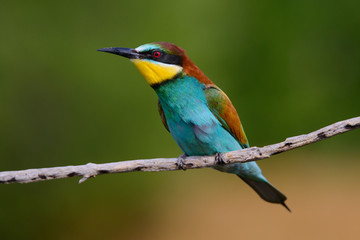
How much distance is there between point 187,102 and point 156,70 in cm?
24

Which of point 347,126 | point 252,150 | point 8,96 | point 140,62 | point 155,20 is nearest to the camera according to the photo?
point 347,126

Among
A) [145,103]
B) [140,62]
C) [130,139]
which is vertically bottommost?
[130,139]

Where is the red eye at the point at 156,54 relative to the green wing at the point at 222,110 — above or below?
above

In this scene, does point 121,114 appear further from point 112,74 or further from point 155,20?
point 155,20

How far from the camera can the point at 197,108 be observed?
2.45 meters

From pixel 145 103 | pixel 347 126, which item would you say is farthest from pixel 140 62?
pixel 145 103

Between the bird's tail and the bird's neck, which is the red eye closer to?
the bird's neck

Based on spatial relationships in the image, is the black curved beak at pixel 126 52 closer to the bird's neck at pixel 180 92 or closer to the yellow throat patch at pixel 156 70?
the yellow throat patch at pixel 156 70

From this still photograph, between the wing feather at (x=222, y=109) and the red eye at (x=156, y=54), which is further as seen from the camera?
the wing feather at (x=222, y=109)

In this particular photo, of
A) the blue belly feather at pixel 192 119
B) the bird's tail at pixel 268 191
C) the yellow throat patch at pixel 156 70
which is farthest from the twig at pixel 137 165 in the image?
the bird's tail at pixel 268 191

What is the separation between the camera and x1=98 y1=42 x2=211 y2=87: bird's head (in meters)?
2.29

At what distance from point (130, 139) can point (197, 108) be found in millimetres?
2266

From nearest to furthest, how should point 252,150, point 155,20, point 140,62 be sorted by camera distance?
point 252,150
point 140,62
point 155,20

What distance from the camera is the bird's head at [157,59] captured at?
2.29 metres
